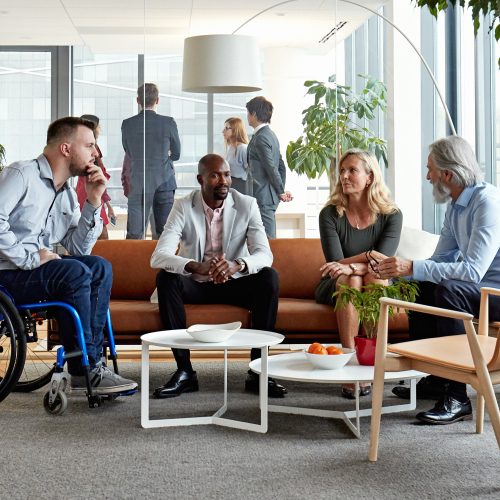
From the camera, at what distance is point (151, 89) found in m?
6.73

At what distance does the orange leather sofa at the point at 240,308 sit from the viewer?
13.9ft

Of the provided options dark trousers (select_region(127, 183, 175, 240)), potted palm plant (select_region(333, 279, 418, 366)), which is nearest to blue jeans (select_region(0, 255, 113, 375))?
potted palm plant (select_region(333, 279, 418, 366))

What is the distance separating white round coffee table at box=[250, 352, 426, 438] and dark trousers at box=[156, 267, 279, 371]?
49 cm

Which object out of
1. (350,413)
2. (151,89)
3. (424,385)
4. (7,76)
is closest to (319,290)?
(424,385)

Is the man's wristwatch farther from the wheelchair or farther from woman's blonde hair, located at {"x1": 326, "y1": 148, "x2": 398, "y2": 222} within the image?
the wheelchair

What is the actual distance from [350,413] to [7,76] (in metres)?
4.67

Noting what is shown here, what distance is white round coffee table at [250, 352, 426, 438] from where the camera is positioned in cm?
323

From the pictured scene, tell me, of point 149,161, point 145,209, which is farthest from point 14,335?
point 149,161

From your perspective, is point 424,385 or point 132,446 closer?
point 132,446

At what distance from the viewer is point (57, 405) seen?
3668 millimetres

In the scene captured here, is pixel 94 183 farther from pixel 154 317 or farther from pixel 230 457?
pixel 230 457

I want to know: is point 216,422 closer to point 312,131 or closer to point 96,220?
point 96,220

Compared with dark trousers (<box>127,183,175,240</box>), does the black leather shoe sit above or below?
below

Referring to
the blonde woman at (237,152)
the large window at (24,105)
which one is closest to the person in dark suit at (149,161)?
the blonde woman at (237,152)
